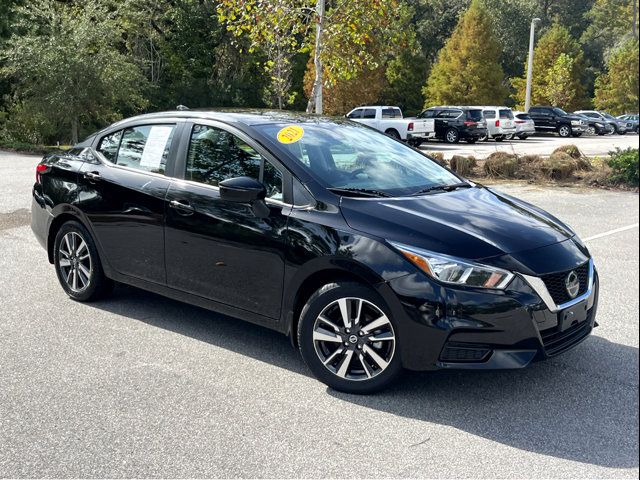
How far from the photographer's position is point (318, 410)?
12.6 feet

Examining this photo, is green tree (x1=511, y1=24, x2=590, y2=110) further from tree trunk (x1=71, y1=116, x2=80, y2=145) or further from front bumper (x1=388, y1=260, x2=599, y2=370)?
front bumper (x1=388, y1=260, x2=599, y2=370)

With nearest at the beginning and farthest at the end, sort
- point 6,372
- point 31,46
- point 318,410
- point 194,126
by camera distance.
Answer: point 318,410 < point 6,372 < point 194,126 < point 31,46

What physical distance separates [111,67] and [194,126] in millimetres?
20520

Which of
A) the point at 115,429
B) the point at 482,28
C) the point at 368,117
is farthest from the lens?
the point at 368,117

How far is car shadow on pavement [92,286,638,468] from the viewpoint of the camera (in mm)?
3420

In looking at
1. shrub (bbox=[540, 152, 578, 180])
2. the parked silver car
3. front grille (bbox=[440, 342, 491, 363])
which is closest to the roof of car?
front grille (bbox=[440, 342, 491, 363])

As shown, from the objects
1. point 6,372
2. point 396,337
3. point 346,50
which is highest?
point 346,50

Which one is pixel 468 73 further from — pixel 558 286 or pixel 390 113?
pixel 558 286

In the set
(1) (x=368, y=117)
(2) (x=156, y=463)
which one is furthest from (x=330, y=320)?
(1) (x=368, y=117)

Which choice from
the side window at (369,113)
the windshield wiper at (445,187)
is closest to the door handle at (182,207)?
the windshield wiper at (445,187)

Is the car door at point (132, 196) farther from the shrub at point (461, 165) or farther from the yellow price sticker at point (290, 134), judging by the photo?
the shrub at point (461, 165)

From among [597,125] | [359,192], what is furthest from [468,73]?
[359,192]

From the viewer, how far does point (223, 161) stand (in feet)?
15.8

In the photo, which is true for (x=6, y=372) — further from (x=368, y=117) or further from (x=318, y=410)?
(x=368, y=117)
